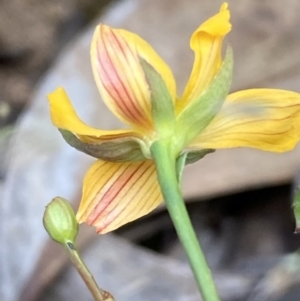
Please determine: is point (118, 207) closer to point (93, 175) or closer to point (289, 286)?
point (93, 175)

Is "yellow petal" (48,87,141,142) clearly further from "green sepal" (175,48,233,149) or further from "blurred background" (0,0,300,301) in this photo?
"blurred background" (0,0,300,301)

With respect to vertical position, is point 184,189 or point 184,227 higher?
point 184,189

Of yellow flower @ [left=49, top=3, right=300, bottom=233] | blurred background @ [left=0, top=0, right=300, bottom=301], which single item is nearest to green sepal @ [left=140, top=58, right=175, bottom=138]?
yellow flower @ [left=49, top=3, right=300, bottom=233]

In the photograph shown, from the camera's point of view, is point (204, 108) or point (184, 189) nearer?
point (204, 108)

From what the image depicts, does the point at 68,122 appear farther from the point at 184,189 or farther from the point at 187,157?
the point at 184,189

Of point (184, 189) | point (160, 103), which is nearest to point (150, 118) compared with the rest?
point (160, 103)

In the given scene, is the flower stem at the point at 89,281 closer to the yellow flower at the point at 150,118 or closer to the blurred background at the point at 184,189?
the yellow flower at the point at 150,118
